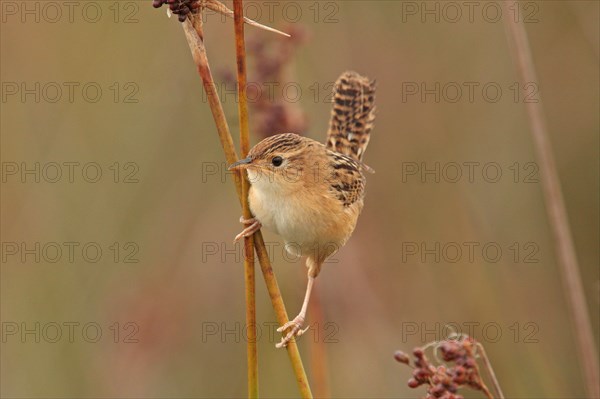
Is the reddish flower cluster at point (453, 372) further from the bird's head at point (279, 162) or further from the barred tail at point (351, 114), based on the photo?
the barred tail at point (351, 114)

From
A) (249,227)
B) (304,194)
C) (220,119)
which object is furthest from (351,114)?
(220,119)

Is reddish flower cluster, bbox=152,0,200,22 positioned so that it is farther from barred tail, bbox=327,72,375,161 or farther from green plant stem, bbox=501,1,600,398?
barred tail, bbox=327,72,375,161

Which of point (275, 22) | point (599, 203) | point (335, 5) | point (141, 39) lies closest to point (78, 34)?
point (141, 39)

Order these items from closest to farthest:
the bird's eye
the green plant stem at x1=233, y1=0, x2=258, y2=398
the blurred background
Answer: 1. the green plant stem at x1=233, y1=0, x2=258, y2=398
2. the bird's eye
3. the blurred background

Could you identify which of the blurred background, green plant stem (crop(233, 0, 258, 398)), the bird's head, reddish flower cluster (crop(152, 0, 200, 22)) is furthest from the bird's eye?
the blurred background

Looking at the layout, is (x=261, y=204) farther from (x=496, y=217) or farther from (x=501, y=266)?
(x=496, y=217)

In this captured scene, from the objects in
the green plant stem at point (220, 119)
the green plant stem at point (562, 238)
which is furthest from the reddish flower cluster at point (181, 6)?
the green plant stem at point (562, 238)

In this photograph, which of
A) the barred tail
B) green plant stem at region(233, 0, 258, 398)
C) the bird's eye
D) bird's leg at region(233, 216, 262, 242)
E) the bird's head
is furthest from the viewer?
the barred tail
